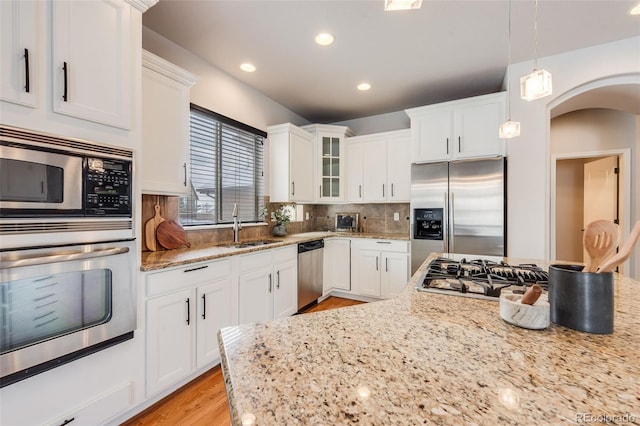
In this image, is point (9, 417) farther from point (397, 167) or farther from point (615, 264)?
point (397, 167)

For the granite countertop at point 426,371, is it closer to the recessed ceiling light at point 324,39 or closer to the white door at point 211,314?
the white door at point 211,314

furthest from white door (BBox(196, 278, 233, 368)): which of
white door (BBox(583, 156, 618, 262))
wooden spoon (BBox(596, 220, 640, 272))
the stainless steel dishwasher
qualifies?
white door (BBox(583, 156, 618, 262))

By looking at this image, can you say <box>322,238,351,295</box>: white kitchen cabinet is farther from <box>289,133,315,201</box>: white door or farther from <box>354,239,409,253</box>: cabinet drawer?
<box>289,133,315,201</box>: white door

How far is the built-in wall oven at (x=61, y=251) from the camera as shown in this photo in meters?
1.18

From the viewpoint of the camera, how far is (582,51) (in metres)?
2.69

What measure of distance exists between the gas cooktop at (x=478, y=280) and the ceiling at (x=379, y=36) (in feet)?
6.17

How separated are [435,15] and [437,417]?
260 cm

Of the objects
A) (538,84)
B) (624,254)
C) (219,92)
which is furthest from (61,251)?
(538,84)

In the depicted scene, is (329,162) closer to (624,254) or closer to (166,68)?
(166,68)

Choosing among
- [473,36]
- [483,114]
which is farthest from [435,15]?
[483,114]

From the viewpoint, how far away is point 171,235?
7.77 feet

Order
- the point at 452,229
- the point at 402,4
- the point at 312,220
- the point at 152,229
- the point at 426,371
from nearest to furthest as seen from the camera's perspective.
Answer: the point at 426,371
the point at 402,4
the point at 152,229
the point at 452,229
the point at 312,220

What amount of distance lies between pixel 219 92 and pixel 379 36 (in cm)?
169

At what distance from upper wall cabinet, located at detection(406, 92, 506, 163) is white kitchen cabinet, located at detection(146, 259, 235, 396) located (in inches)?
104
